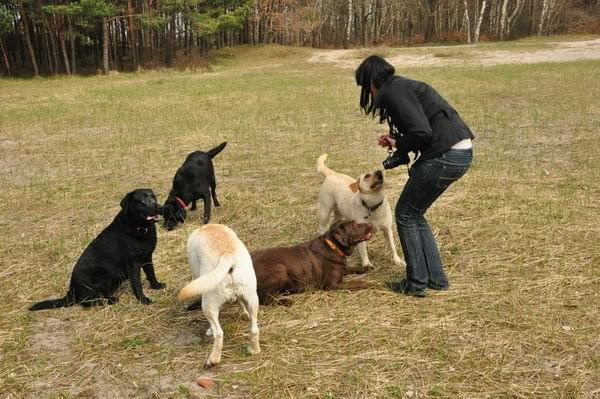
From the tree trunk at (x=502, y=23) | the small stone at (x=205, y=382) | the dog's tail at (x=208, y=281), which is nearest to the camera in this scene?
the dog's tail at (x=208, y=281)

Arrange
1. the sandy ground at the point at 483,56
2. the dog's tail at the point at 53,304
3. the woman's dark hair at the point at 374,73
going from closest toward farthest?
the woman's dark hair at the point at 374,73 → the dog's tail at the point at 53,304 → the sandy ground at the point at 483,56

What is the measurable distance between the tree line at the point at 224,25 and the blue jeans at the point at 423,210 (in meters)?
30.2

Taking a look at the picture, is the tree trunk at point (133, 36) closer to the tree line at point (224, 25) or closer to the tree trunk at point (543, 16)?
the tree line at point (224, 25)

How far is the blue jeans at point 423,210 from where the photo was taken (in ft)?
13.9

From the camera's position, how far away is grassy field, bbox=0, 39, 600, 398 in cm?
362

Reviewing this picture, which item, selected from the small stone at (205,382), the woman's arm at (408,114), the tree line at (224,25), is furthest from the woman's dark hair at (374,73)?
the tree line at (224,25)

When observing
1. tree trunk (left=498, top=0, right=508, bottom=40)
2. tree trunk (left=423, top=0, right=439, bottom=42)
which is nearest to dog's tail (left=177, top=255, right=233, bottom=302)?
tree trunk (left=498, top=0, right=508, bottom=40)

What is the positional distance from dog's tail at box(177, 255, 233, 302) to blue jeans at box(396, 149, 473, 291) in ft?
5.54

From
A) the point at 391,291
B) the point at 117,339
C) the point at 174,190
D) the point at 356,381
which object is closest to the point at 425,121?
the point at 391,291

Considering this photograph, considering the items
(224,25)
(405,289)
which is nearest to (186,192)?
(405,289)

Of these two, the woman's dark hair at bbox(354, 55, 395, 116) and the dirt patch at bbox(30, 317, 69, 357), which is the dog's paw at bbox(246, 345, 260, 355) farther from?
the woman's dark hair at bbox(354, 55, 395, 116)

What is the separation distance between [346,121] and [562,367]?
11580 millimetres

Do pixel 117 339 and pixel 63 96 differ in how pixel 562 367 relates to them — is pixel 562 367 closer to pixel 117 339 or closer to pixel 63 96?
pixel 117 339

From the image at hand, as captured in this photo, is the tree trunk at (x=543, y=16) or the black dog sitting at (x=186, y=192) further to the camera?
the tree trunk at (x=543, y=16)
